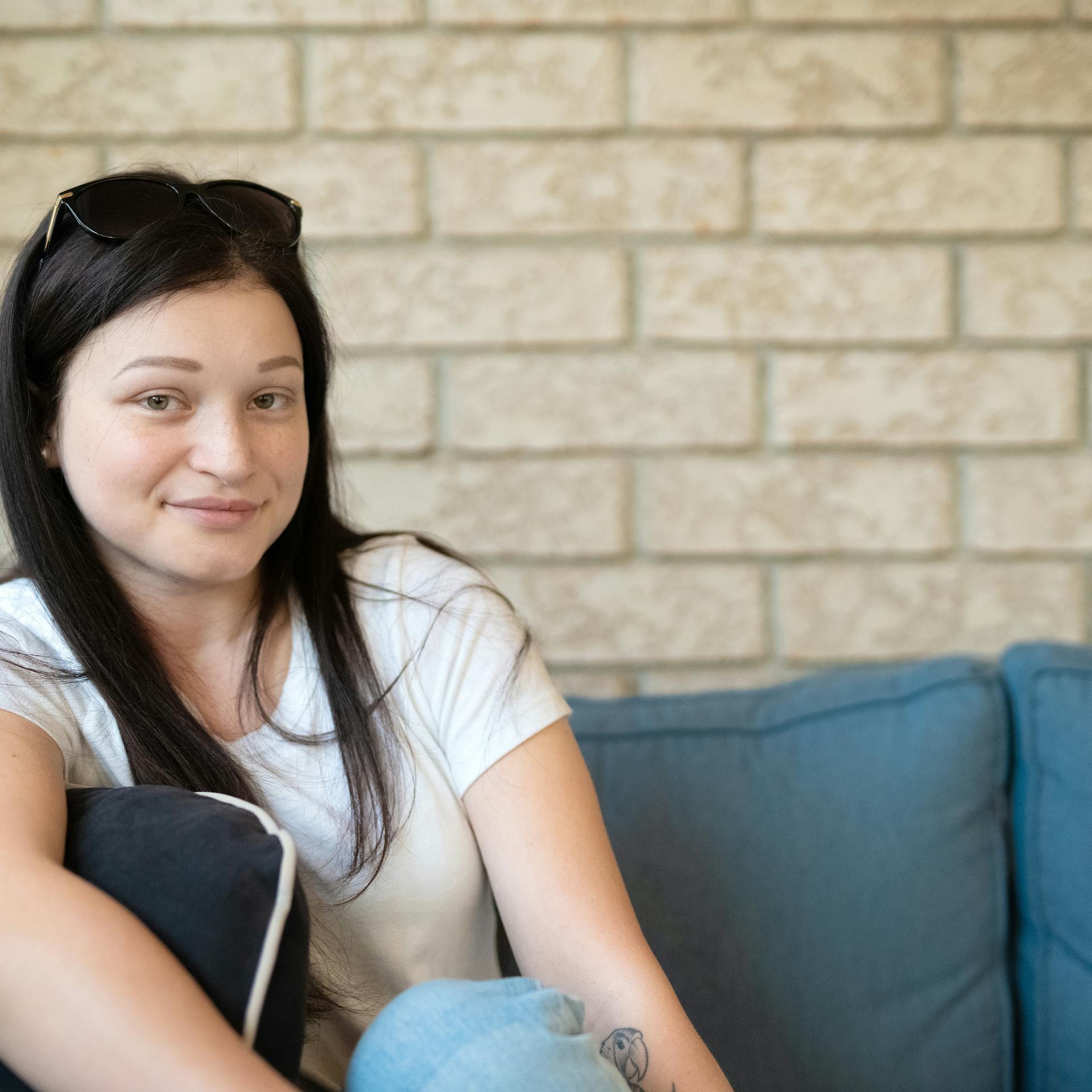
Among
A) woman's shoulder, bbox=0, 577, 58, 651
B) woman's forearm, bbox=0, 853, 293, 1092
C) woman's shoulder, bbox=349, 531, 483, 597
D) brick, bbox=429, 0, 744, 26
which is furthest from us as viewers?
brick, bbox=429, 0, 744, 26

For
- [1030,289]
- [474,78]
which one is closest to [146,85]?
[474,78]

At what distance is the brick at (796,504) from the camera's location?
5.10 feet

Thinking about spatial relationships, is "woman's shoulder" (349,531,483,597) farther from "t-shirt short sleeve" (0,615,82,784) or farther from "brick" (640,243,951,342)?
"brick" (640,243,951,342)

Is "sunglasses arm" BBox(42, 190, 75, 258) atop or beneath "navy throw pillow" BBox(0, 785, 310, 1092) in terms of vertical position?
atop

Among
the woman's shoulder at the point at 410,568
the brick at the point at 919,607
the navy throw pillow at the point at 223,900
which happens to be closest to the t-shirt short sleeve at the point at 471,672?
the woman's shoulder at the point at 410,568

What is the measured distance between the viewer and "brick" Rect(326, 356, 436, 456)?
1.54m

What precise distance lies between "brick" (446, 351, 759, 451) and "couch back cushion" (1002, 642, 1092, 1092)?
1.73 ft

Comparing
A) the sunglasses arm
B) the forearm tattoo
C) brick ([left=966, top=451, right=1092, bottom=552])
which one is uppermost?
the sunglasses arm

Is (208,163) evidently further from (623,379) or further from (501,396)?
(623,379)

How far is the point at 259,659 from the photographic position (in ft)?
3.68

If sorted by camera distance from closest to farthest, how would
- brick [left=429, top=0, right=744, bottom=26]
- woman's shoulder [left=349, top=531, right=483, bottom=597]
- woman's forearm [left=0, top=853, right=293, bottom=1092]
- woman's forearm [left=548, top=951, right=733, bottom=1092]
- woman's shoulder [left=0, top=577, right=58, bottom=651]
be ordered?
woman's forearm [left=0, top=853, right=293, bottom=1092], woman's forearm [left=548, top=951, right=733, bottom=1092], woman's shoulder [left=0, top=577, right=58, bottom=651], woman's shoulder [left=349, top=531, right=483, bottom=597], brick [left=429, top=0, right=744, bottom=26]

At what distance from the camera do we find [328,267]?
5.02 feet

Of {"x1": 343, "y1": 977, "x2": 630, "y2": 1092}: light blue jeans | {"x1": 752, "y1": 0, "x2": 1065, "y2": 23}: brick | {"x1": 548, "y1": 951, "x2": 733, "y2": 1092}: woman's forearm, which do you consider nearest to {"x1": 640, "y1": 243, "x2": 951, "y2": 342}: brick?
{"x1": 752, "y1": 0, "x2": 1065, "y2": 23}: brick

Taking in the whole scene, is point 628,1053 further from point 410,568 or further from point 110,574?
point 110,574
